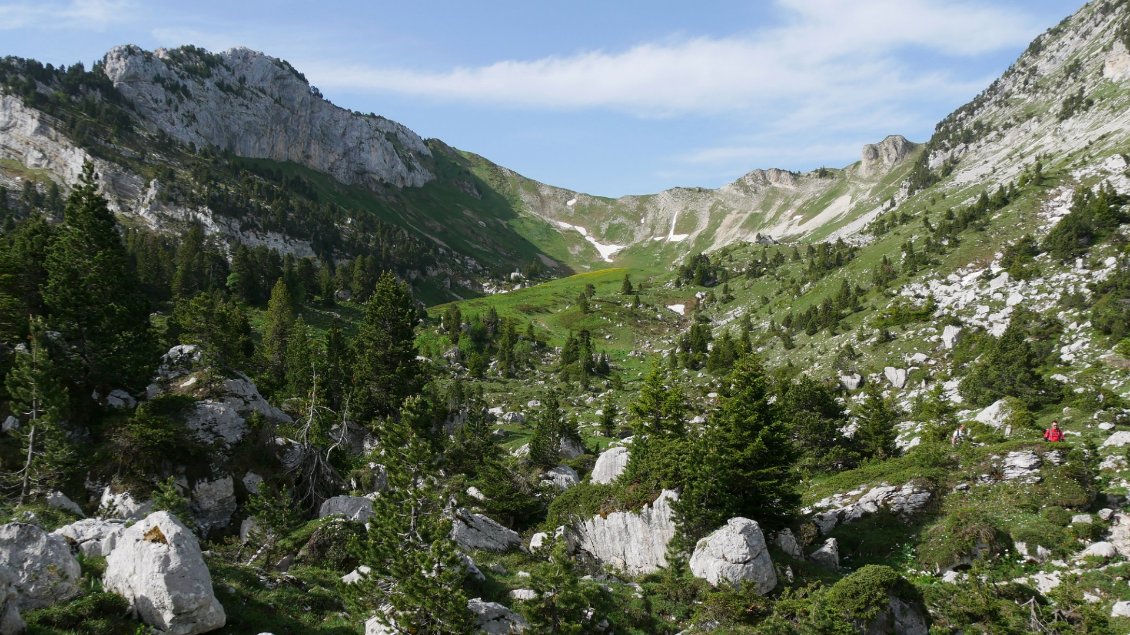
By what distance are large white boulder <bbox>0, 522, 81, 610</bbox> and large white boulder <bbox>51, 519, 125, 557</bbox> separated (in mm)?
1553

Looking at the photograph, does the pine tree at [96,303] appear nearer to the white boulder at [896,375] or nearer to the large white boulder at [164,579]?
the large white boulder at [164,579]

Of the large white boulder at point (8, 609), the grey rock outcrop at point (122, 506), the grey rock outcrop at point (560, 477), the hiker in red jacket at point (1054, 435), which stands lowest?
the grey rock outcrop at point (560, 477)

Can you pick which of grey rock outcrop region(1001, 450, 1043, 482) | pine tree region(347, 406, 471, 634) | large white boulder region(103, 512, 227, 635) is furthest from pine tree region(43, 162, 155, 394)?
grey rock outcrop region(1001, 450, 1043, 482)

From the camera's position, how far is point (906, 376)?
54594 mm

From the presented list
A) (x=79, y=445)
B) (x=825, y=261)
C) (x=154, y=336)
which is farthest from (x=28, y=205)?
(x=825, y=261)

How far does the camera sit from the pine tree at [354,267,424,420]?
45.9m

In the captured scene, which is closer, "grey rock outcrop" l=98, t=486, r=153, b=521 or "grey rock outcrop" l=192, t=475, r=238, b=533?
"grey rock outcrop" l=98, t=486, r=153, b=521

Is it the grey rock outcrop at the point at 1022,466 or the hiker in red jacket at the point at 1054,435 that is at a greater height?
the hiker in red jacket at the point at 1054,435

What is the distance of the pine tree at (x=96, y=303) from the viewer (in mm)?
30062

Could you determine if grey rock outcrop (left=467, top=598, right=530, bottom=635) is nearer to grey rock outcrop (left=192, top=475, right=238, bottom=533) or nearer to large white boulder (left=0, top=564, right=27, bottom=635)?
large white boulder (left=0, top=564, right=27, bottom=635)

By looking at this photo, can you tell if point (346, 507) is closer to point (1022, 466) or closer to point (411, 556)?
point (411, 556)

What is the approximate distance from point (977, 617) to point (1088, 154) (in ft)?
331

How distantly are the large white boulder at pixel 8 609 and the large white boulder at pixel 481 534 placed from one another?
633 inches

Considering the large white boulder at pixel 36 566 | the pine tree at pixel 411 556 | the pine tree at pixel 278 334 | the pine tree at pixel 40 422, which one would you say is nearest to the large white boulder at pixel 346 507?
the pine tree at pixel 411 556
